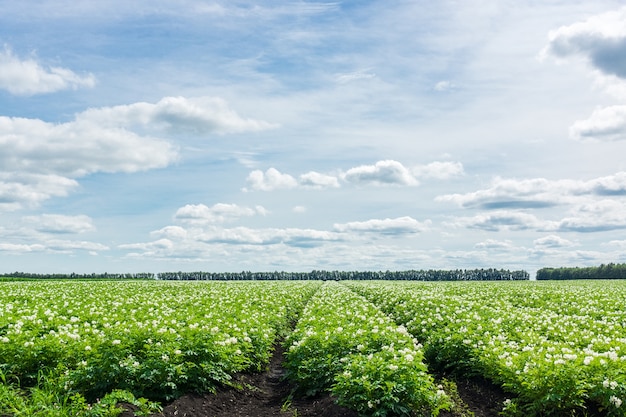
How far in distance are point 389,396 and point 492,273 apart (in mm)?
167113

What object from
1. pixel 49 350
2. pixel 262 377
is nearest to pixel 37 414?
pixel 49 350

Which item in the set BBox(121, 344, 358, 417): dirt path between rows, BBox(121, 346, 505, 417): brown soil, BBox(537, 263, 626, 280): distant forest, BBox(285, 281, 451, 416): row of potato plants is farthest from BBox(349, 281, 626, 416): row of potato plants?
BBox(537, 263, 626, 280): distant forest

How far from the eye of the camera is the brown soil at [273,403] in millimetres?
9855

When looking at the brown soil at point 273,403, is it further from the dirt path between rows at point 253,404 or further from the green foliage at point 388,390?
the green foliage at point 388,390

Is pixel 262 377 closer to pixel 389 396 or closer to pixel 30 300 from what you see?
pixel 389 396

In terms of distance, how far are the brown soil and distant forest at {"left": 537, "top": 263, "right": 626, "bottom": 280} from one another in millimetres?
142087

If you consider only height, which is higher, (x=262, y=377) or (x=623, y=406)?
(x=623, y=406)

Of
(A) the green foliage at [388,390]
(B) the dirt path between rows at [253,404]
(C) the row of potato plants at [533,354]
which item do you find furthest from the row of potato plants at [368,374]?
(C) the row of potato plants at [533,354]

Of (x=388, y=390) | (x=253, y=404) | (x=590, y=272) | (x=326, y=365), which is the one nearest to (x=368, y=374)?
(x=388, y=390)

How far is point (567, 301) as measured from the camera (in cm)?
2844

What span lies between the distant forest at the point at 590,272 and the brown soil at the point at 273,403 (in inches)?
5594

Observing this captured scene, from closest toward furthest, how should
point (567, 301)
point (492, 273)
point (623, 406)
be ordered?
point (623, 406)
point (567, 301)
point (492, 273)

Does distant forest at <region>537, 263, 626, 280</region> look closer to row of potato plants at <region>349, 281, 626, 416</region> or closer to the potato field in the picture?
row of potato plants at <region>349, 281, 626, 416</region>

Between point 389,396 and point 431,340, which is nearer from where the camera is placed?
point 389,396
